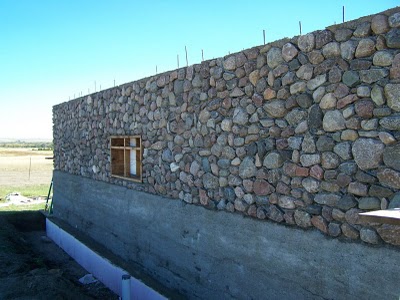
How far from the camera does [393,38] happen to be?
4230mm

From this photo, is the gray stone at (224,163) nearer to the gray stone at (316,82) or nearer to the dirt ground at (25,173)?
the gray stone at (316,82)

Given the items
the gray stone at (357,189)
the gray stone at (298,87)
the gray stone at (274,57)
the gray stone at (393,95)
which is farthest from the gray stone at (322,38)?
the gray stone at (357,189)

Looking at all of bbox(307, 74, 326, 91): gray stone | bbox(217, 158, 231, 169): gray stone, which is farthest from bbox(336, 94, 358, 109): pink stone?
bbox(217, 158, 231, 169): gray stone

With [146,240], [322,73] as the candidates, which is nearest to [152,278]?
[146,240]

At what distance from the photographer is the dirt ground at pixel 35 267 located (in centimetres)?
715

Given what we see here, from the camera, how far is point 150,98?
337 inches

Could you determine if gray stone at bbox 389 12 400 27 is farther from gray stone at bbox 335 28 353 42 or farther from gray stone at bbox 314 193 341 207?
gray stone at bbox 314 193 341 207

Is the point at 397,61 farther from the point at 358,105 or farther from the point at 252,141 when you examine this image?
the point at 252,141

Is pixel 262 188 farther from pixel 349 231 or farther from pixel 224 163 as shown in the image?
pixel 349 231

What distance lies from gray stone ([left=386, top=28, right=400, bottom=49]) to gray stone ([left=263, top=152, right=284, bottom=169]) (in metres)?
1.96

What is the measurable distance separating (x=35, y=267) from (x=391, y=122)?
28.2 feet

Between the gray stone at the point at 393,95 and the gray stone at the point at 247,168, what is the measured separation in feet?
7.24

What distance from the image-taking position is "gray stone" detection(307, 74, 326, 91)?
490 centimetres

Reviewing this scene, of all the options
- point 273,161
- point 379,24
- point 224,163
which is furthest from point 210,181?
point 379,24
